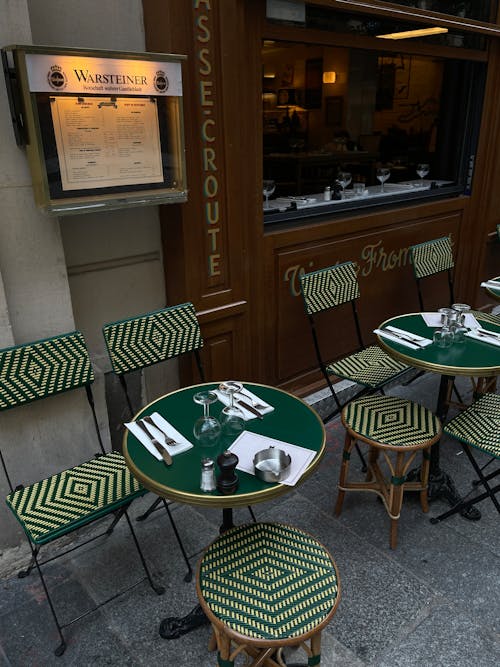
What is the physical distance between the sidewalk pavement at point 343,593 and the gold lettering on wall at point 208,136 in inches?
69.4

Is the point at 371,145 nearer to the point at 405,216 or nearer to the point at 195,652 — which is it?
the point at 405,216

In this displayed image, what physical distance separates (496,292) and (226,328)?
2331 millimetres

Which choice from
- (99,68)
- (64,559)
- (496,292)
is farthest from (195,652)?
(496,292)

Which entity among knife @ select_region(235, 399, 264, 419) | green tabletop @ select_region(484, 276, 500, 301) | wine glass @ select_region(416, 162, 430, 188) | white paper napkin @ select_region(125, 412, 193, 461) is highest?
wine glass @ select_region(416, 162, 430, 188)

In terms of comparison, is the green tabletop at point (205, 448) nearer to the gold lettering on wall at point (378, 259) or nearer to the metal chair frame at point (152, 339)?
the metal chair frame at point (152, 339)

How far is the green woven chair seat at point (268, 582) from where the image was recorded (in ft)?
6.37

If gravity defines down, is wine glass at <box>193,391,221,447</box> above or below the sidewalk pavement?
above

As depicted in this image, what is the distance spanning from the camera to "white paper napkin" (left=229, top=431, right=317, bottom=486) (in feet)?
7.11

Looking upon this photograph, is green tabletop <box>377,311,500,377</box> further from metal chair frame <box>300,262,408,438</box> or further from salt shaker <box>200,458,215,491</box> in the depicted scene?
salt shaker <box>200,458,215,491</box>

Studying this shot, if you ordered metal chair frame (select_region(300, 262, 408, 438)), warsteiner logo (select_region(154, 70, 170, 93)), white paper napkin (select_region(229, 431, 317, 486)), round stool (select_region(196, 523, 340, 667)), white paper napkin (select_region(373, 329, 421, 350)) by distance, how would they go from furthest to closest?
metal chair frame (select_region(300, 262, 408, 438))
white paper napkin (select_region(373, 329, 421, 350))
warsteiner logo (select_region(154, 70, 170, 93))
white paper napkin (select_region(229, 431, 317, 486))
round stool (select_region(196, 523, 340, 667))

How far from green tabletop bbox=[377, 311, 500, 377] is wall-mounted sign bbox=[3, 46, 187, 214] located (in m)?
1.65

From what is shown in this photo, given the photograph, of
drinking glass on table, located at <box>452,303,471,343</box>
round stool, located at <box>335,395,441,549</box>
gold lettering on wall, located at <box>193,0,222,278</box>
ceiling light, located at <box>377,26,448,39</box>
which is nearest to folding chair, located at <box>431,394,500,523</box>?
round stool, located at <box>335,395,441,549</box>

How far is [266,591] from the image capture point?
2.04 metres

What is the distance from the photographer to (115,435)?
146 inches
